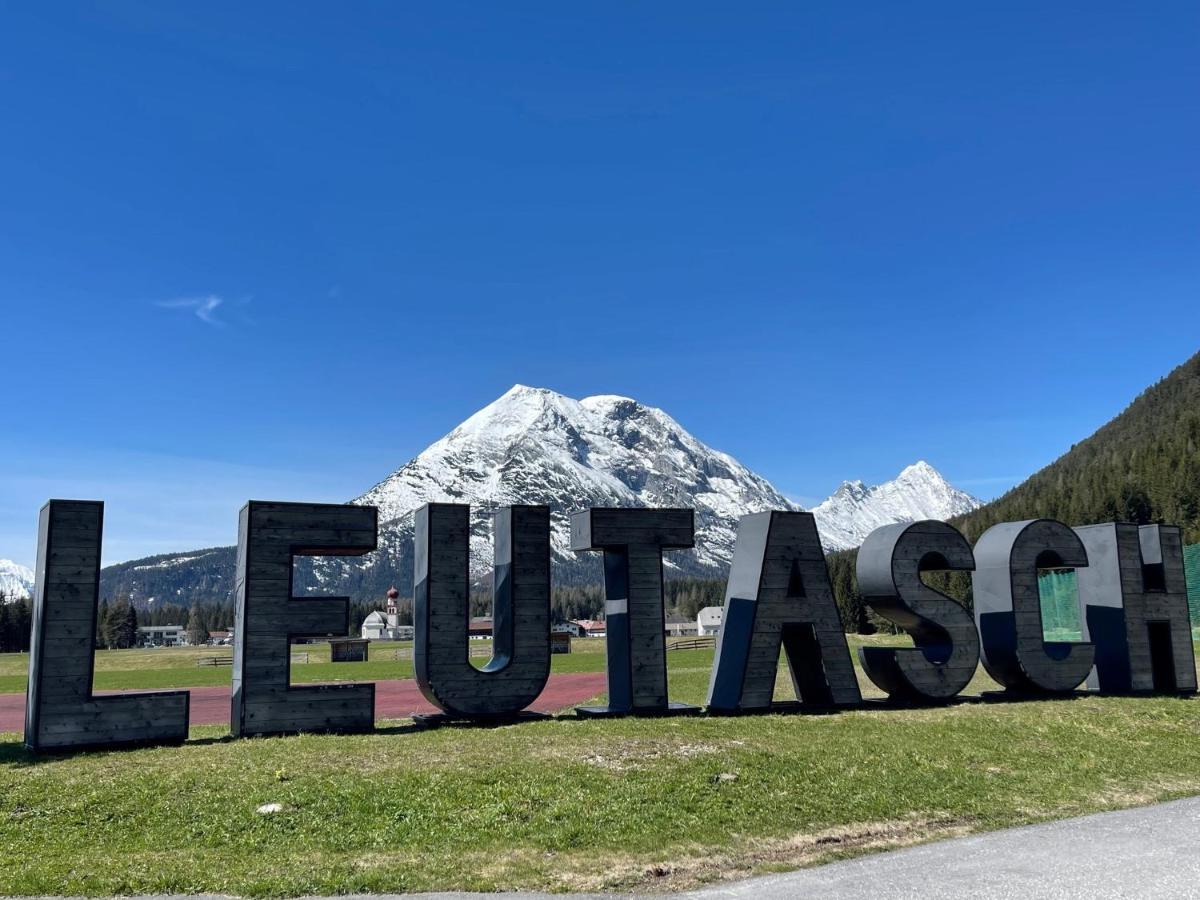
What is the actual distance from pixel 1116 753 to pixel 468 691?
13.1 m

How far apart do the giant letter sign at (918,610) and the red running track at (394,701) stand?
10.5 metres

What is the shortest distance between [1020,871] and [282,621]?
1420 cm

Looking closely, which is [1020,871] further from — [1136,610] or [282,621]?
[1136,610]

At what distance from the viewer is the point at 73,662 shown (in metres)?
17.7

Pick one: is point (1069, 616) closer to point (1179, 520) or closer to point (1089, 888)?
point (1089, 888)

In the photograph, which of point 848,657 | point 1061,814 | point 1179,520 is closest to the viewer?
point 1061,814

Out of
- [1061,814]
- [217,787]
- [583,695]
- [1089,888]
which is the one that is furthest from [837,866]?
[583,695]

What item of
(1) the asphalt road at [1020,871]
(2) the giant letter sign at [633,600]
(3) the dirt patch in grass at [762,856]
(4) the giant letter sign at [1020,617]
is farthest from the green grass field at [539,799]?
(4) the giant letter sign at [1020,617]

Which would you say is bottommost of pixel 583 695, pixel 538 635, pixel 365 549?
pixel 583 695

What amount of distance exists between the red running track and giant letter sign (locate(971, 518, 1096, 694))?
12.9 metres

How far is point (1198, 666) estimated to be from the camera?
32.4 meters

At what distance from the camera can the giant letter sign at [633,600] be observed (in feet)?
72.0

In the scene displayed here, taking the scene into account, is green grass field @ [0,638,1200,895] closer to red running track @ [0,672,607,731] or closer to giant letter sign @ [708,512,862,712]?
giant letter sign @ [708,512,862,712]

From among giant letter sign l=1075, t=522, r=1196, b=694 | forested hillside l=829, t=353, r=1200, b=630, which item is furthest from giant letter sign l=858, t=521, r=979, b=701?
forested hillside l=829, t=353, r=1200, b=630
